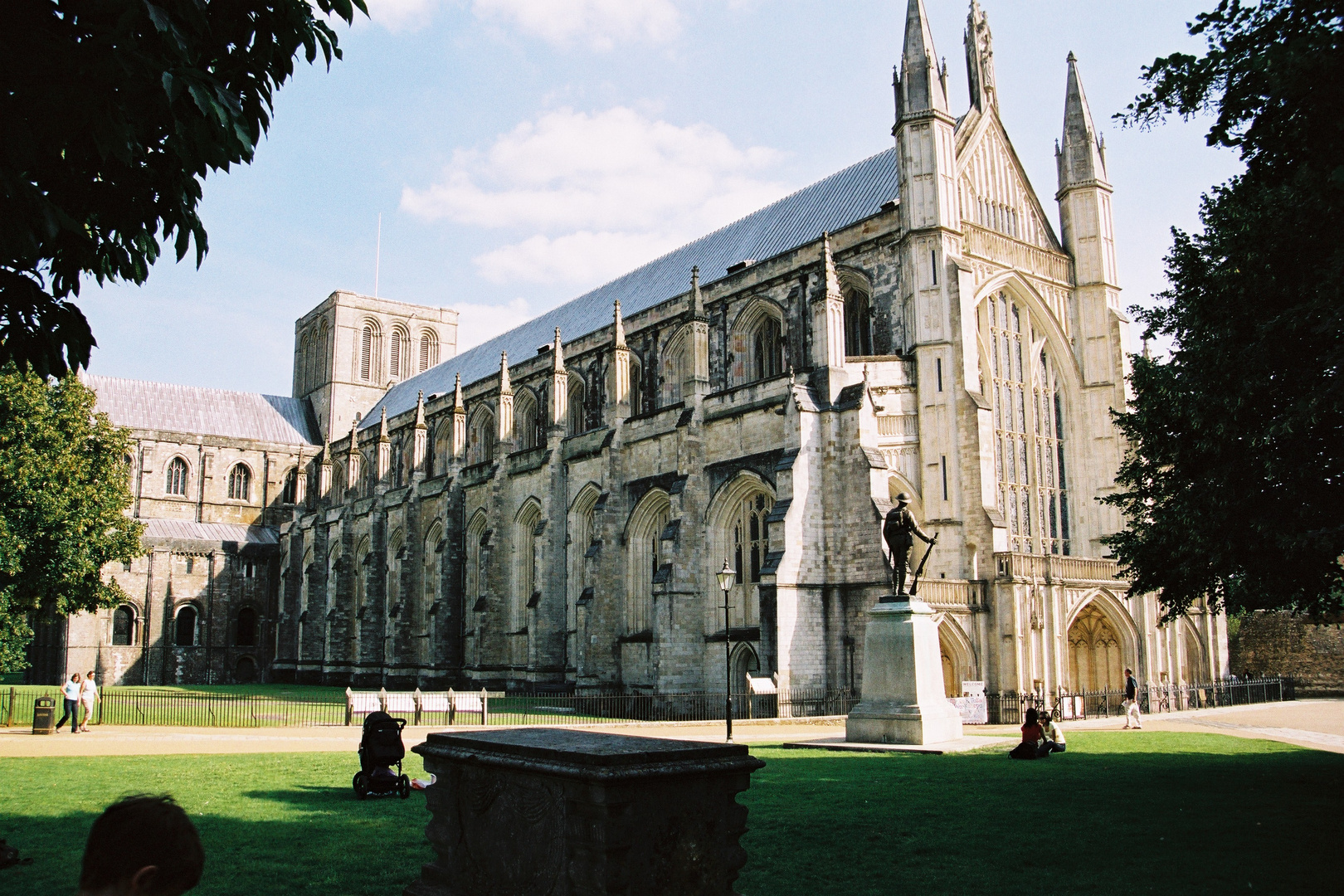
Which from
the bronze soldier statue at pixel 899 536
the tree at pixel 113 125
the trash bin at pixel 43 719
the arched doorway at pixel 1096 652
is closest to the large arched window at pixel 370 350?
the trash bin at pixel 43 719

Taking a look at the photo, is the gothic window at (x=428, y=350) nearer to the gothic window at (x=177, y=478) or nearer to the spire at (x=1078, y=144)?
the gothic window at (x=177, y=478)

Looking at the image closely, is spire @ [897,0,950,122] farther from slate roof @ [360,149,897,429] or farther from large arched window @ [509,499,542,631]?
large arched window @ [509,499,542,631]

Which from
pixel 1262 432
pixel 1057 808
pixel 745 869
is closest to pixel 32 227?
pixel 745 869

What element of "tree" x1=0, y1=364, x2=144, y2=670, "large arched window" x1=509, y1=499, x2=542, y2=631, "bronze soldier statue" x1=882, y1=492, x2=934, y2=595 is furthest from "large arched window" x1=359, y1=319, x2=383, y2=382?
"bronze soldier statue" x1=882, y1=492, x2=934, y2=595

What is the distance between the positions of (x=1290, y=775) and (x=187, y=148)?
1479 cm

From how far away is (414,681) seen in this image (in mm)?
43594

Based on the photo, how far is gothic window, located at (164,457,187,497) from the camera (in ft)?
197

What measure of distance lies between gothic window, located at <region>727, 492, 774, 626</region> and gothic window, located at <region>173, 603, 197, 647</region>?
37.2 meters

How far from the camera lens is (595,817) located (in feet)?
17.2

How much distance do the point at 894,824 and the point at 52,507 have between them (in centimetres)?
2877

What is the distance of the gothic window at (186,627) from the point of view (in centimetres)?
5372

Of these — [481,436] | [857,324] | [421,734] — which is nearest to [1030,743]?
[421,734]

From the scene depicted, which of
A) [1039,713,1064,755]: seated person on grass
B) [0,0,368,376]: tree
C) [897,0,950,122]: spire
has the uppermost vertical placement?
[897,0,950,122]: spire

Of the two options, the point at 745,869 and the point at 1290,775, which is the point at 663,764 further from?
the point at 1290,775
